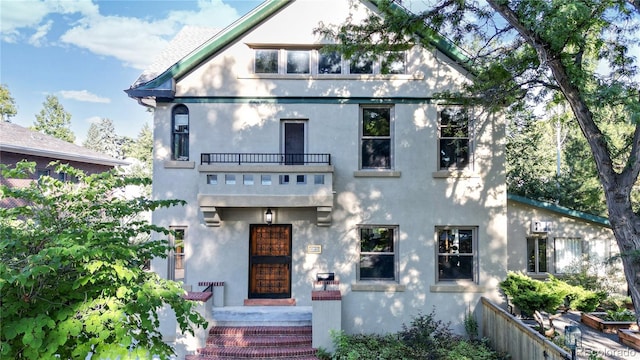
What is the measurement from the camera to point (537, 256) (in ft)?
41.3

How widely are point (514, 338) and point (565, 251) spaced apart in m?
6.68

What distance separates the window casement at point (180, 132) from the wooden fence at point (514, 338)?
9.02 metres

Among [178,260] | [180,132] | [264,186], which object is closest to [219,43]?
[180,132]

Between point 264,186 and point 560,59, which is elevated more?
point 560,59

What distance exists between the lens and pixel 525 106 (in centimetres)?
961

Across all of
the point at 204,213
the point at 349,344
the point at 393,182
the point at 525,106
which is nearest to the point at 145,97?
the point at 204,213

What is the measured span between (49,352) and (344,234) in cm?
719

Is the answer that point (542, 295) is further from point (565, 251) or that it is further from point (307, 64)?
point (307, 64)

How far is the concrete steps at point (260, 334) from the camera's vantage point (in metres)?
8.12

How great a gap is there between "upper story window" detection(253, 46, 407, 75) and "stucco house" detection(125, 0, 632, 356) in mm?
29

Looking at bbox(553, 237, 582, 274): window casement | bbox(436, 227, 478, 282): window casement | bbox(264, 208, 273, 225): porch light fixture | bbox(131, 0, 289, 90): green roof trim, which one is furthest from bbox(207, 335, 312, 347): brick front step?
bbox(553, 237, 582, 274): window casement

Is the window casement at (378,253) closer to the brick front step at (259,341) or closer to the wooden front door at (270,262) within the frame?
the wooden front door at (270,262)

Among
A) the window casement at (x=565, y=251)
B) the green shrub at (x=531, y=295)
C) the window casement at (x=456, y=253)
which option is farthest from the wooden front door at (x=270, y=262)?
the window casement at (x=565, y=251)

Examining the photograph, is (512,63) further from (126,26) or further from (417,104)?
(126,26)
